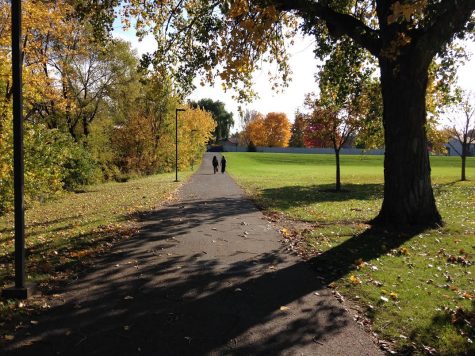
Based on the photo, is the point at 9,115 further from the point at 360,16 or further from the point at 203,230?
the point at 360,16

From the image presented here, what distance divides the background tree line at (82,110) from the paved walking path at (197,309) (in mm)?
7643

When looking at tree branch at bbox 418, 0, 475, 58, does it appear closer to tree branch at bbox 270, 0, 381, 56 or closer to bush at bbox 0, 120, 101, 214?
tree branch at bbox 270, 0, 381, 56

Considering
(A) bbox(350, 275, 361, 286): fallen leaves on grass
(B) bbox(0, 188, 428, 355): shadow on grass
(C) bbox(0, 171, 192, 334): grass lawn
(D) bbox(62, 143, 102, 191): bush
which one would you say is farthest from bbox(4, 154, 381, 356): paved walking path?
(D) bbox(62, 143, 102, 191): bush

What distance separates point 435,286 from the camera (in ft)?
19.7

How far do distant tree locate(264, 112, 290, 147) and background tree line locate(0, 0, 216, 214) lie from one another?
5968 cm

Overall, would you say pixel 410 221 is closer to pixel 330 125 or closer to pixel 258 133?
pixel 330 125

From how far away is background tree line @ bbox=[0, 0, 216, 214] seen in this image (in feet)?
54.0

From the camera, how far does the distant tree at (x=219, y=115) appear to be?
132375 mm

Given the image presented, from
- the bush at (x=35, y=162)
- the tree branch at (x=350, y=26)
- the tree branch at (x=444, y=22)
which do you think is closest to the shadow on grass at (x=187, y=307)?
the tree branch at (x=444, y=22)

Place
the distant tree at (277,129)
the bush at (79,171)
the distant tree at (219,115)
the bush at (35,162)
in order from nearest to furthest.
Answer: the bush at (35,162) → the bush at (79,171) → the distant tree at (277,129) → the distant tree at (219,115)

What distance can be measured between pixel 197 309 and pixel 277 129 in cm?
12277

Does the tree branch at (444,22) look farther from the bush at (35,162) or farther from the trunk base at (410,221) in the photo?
the bush at (35,162)

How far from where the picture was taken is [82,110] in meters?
35.9

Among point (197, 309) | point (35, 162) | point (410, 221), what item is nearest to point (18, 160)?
point (197, 309)
